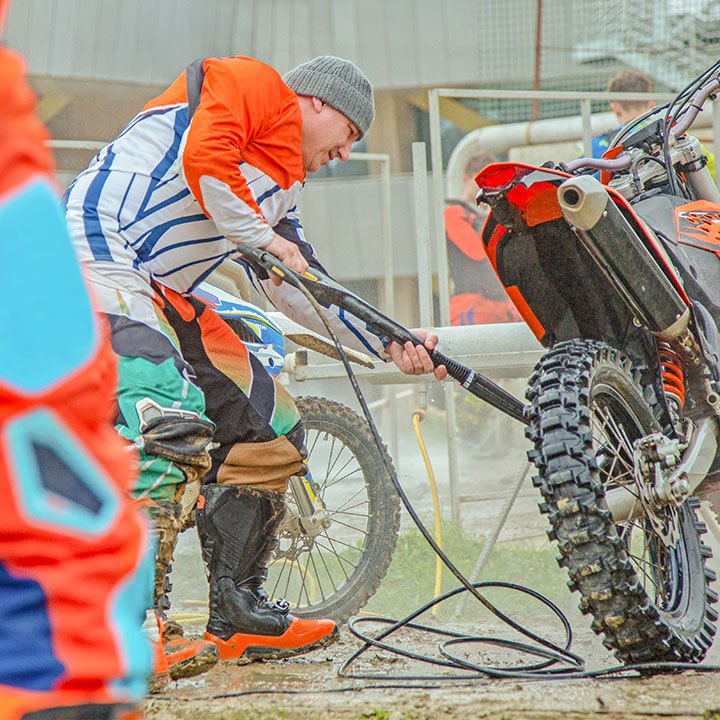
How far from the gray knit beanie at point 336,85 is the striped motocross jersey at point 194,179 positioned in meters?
0.09

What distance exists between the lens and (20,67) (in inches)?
35.9

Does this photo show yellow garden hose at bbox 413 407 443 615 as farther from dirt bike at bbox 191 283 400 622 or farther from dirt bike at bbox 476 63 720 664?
dirt bike at bbox 476 63 720 664

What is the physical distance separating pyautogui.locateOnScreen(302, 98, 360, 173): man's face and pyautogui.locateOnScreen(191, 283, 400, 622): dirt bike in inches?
30.4

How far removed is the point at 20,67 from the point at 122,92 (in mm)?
7867

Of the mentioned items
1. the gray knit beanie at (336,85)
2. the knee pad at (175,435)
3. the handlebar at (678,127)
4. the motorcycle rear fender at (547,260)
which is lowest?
the knee pad at (175,435)

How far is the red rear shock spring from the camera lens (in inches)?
115

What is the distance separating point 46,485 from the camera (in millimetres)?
887

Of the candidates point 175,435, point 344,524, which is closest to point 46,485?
point 175,435

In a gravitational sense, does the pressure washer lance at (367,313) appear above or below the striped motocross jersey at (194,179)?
below

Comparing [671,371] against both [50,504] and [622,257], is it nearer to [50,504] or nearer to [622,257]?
[622,257]

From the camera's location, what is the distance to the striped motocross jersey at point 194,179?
8.62ft

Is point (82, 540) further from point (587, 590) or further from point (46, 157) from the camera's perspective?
point (587, 590)

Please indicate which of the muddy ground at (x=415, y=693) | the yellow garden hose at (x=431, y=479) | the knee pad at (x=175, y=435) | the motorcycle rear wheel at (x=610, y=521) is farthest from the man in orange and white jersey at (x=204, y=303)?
the yellow garden hose at (x=431, y=479)

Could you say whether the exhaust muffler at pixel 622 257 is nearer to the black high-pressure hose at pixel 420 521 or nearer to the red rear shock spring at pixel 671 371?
the red rear shock spring at pixel 671 371
